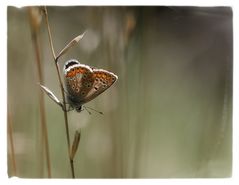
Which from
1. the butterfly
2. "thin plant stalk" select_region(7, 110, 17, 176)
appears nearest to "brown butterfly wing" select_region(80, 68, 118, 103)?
the butterfly

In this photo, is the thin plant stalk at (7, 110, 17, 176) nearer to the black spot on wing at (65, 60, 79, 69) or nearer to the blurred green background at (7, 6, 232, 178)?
the blurred green background at (7, 6, 232, 178)

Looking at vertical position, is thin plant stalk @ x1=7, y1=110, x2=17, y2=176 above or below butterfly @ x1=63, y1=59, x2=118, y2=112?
below

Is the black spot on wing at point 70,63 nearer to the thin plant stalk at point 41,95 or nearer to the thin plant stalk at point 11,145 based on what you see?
the thin plant stalk at point 41,95

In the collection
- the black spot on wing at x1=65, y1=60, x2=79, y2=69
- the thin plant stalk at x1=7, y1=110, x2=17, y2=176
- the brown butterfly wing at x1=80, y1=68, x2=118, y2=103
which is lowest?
the thin plant stalk at x1=7, y1=110, x2=17, y2=176

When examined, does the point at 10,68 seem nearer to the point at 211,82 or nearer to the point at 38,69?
the point at 38,69

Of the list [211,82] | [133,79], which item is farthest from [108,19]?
[211,82]

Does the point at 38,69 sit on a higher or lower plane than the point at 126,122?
higher

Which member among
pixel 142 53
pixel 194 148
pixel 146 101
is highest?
pixel 142 53
